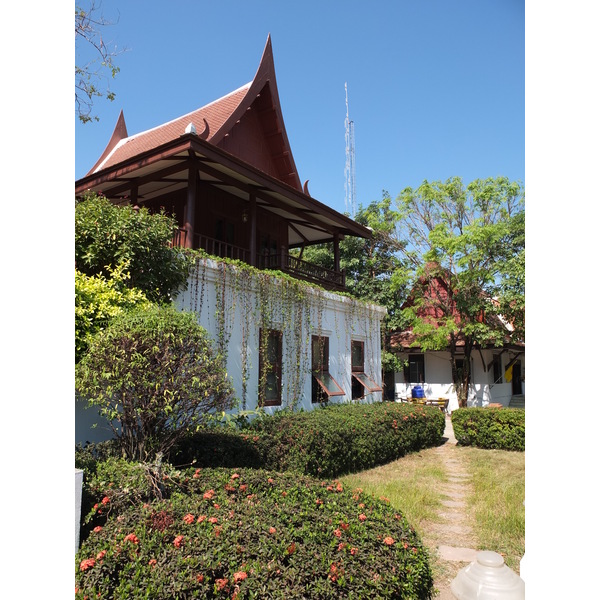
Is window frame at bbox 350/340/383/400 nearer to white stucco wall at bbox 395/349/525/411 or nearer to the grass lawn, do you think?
the grass lawn

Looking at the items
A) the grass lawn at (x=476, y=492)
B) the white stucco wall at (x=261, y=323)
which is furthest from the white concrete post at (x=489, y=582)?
the white stucco wall at (x=261, y=323)

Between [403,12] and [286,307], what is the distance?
26.0 feet

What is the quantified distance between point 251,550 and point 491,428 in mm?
10979

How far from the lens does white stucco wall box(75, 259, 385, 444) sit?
8.76m

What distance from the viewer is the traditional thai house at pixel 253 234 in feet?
30.4

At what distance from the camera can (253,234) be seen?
10789mm

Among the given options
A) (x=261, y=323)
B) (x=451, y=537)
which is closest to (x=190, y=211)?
(x=261, y=323)

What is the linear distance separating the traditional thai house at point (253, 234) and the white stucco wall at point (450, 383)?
7.42m

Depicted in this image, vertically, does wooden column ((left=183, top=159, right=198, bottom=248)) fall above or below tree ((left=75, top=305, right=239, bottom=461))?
above

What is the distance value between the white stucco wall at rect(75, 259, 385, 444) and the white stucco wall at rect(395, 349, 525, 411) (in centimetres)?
811

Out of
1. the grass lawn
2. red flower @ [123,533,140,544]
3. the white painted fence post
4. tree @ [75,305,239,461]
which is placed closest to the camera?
red flower @ [123,533,140,544]

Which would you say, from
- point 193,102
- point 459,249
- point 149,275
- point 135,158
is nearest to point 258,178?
point 135,158

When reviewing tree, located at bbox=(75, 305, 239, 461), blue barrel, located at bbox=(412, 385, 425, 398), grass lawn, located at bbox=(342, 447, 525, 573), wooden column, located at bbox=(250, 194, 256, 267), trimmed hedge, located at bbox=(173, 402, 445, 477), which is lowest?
blue barrel, located at bbox=(412, 385, 425, 398)

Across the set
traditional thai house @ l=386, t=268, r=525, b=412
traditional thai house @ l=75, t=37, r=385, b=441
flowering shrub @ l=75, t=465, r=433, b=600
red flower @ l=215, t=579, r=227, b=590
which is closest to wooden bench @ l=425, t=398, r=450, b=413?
traditional thai house @ l=386, t=268, r=525, b=412
